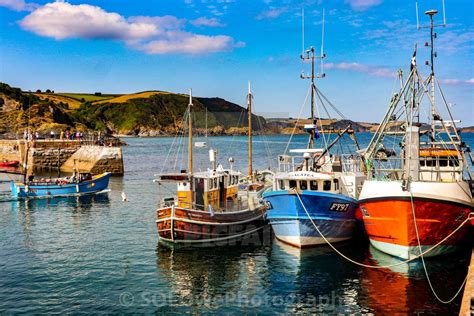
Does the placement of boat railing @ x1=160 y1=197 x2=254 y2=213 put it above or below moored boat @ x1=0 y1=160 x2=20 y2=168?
below

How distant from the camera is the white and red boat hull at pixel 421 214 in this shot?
24625 mm

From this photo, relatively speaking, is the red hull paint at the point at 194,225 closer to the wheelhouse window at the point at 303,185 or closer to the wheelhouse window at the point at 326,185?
the wheelhouse window at the point at 303,185

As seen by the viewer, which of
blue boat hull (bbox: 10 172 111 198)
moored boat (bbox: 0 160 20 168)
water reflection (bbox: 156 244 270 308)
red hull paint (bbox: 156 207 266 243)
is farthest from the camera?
moored boat (bbox: 0 160 20 168)

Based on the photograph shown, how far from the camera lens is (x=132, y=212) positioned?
43594mm

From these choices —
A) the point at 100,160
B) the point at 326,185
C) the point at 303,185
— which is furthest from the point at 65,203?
the point at 326,185

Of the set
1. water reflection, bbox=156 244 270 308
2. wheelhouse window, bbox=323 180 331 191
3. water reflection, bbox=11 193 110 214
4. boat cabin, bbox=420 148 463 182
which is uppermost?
boat cabin, bbox=420 148 463 182

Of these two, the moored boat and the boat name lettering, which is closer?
the boat name lettering

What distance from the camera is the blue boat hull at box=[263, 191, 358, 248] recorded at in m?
28.5

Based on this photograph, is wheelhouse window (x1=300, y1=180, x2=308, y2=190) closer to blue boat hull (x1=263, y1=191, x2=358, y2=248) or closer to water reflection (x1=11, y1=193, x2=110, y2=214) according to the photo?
blue boat hull (x1=263, y1=191, x2=358, y2=248)

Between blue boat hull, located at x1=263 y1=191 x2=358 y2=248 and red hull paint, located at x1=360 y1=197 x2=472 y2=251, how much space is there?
10.4 ft

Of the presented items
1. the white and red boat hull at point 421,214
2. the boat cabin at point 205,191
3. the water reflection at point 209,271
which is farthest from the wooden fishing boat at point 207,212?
the white and red boat hull at point 421,214

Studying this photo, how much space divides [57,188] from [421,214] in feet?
128

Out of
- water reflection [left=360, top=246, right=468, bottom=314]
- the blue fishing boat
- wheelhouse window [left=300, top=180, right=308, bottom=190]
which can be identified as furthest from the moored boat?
water reflection [left=360, top=246, right=468, bottom=314]

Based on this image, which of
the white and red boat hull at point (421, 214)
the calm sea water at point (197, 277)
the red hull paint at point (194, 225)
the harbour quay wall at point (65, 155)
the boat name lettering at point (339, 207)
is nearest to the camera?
the calm sea water at point (197, 277)
